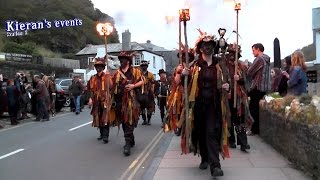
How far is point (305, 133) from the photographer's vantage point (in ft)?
23.7

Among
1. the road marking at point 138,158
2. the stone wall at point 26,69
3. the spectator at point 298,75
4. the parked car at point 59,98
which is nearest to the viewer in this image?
the road marking at point 138,158

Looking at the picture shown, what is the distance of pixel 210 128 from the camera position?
740 centimetres

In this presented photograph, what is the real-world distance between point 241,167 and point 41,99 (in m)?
13.0

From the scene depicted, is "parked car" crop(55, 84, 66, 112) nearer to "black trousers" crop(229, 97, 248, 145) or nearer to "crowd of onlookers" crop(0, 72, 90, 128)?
"crowd of onlookers" crop(0, 72, 90, 128)

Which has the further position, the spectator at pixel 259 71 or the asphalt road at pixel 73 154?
the spectator at pixel 259 71

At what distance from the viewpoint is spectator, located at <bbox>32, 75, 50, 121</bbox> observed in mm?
19719

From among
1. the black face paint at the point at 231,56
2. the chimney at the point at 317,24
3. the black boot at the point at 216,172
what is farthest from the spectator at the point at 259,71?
the chimney at the point at 317,24

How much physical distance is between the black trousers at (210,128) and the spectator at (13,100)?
11.8 m

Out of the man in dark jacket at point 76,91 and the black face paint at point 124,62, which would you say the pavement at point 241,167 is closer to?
the black face paint at point 124,62

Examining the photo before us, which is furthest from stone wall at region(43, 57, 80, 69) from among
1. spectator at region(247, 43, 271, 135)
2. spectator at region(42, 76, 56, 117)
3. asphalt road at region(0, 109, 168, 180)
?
spectator at region(247, 43, 271, 135)

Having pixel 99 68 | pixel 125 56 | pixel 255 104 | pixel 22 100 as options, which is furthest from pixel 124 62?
pixel 22 100

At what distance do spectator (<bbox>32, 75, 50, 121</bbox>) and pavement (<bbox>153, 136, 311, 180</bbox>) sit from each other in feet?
A: 35.4

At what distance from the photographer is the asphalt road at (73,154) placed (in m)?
8.58

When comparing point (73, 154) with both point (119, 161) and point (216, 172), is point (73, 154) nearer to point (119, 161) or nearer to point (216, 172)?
point (119, 161)
